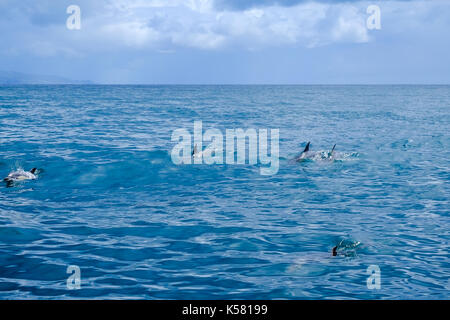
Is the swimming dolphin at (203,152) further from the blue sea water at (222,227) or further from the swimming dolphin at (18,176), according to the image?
the swimming dolphin at (18,176)

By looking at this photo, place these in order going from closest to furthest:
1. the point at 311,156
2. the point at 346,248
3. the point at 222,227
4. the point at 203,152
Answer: the point at 346,248 < the point at 222,227 < the point at 311,156 < the point at 203,152

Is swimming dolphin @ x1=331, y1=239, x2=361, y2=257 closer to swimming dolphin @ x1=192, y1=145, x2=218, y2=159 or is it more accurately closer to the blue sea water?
the blue sea water

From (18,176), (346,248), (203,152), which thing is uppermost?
(203,152)

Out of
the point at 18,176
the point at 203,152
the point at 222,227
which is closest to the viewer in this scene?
the point at 222,227

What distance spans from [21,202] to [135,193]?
12.6 feet

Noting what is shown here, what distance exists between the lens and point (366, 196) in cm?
1608

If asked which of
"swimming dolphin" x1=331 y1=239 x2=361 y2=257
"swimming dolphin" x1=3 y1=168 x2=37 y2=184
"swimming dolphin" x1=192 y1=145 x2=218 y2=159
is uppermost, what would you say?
"swimming dolphin" x1=192 y1=145 x2=218 y2=159

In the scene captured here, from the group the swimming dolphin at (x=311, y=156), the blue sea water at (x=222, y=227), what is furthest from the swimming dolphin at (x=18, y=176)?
the swimming dolphin at (x=311, y=156)

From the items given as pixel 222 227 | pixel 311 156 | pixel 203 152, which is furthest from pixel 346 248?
pixel 203 152

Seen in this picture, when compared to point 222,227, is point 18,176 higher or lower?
higher

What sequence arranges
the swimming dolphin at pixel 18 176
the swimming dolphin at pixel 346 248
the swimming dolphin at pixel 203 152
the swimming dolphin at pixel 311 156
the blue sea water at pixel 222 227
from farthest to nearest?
the swimming dolphin at pixel 203 152
the swimming dolphin at pixel 311 156
the swimming dolphin at pixel 18 176
the swimming dolphin at pixel 346 248
the blue sea water at pixel 222 227

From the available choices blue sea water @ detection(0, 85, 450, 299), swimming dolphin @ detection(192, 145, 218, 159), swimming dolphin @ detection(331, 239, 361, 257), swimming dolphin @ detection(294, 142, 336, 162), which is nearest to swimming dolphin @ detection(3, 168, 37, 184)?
blue sea water @ detection(0, 85, 450, 299)

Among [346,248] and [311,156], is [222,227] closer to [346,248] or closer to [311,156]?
[346,248]
